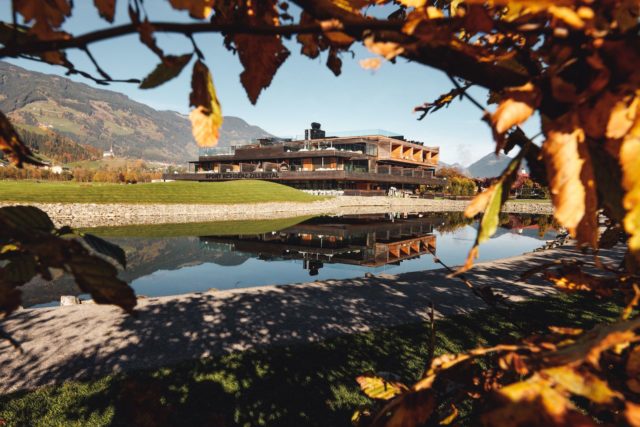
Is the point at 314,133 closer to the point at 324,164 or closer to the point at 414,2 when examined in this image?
the point at 324,164

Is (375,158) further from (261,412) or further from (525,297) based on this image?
(261,412)

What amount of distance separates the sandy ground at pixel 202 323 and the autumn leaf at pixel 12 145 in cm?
346

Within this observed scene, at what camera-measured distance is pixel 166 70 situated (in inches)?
28.1

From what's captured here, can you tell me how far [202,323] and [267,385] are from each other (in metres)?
2.82

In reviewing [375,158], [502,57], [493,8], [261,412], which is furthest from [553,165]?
[375,158]

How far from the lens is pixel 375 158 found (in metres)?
54.9

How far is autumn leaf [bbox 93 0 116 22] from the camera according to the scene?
915mm

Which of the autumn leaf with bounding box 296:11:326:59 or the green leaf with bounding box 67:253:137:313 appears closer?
the green leaf with bounding box 67:253:137:313

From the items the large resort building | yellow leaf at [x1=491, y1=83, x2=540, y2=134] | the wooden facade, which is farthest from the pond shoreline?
yellow leaf at [x1=491, y1=83, x2=540, y2=134]

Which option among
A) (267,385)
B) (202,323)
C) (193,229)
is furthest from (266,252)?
(267,385)

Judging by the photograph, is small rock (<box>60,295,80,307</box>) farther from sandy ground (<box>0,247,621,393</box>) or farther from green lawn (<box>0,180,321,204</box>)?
green lawn (<box>0,180,321,204</box>)

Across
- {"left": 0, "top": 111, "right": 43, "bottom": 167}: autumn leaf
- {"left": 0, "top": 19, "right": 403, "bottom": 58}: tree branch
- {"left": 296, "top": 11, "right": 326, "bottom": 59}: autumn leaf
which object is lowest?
{"left": 0, "top": 111, "right": 43, "bottom": 167}: autumn leaf

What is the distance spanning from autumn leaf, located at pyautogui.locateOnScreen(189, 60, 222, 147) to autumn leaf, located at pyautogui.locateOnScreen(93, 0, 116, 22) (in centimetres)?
42

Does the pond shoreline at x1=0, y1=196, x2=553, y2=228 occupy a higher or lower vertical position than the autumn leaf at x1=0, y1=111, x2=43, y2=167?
lower
